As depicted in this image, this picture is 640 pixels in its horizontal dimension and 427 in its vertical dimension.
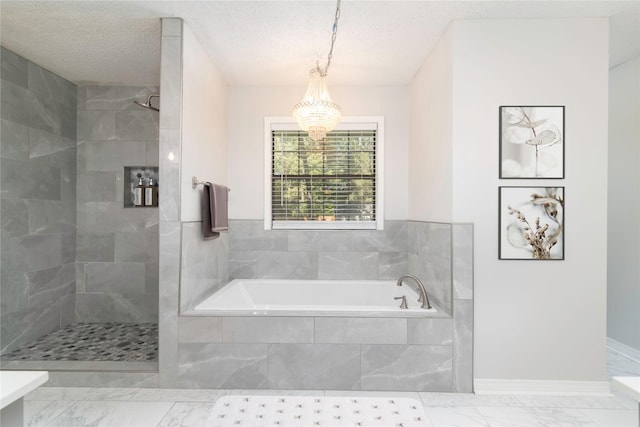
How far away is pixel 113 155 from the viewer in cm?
370

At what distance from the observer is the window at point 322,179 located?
12.2 feet

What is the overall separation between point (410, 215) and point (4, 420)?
10.4ft

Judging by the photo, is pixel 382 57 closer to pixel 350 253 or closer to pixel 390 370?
pixel 350 253

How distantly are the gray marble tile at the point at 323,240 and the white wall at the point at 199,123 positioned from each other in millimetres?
973

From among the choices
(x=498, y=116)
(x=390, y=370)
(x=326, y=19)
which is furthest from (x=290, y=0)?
(x=390, y=370)

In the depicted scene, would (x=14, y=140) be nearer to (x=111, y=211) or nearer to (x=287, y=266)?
(x=111, y=211)

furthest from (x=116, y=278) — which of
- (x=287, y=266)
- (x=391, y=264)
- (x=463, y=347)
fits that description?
(x=463, y=347)

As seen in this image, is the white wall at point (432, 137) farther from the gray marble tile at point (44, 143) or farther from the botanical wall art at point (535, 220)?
the gray marble tile at point (44, 143)

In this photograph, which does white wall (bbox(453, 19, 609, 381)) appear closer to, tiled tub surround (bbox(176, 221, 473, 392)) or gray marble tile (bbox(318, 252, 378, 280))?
tiled tub surround (bbox(176, 221, 473, 392))

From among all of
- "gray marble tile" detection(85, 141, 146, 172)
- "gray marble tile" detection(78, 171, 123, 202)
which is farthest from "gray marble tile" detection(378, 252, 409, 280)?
"gray marble tile" detection(78, 171, 123, 202)

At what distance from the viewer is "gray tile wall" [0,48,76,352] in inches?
115

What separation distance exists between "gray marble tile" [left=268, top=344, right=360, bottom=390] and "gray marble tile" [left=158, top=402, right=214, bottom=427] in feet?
1.48

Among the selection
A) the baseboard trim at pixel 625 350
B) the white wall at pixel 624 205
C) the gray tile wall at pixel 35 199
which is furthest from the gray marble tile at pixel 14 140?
the baseboard trim at pixel 625 350

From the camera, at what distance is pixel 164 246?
250cm
